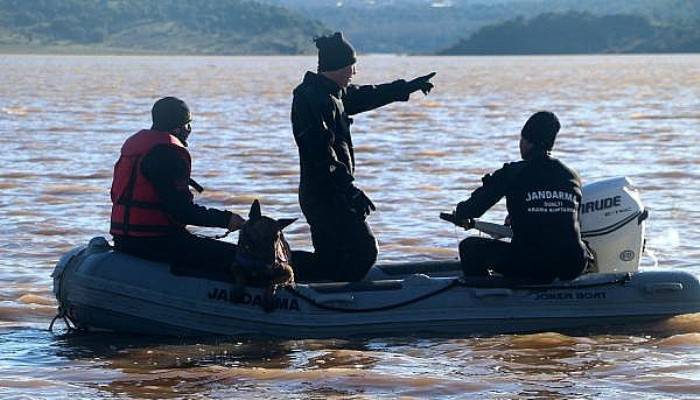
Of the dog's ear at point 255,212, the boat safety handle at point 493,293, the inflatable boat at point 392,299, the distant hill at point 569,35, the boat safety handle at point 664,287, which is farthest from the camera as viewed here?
the distant hill at point 569,35

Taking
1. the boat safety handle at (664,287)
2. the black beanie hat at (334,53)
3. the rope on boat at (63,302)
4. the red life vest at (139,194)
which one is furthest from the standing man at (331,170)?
the boat safety handle at (664,287)

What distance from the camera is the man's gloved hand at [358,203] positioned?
9008 mm

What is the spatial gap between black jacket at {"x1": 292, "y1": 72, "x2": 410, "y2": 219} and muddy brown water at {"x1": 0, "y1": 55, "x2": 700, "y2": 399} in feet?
2.83

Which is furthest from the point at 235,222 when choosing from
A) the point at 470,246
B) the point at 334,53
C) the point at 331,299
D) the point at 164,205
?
the point at 470,246

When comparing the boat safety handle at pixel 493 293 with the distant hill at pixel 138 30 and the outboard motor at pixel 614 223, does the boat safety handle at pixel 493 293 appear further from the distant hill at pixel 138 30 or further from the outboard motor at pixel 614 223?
the distant hill at pixel 138 30

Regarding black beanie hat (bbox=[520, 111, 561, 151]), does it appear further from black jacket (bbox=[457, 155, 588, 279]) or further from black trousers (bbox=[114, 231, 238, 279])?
black trousers (bbox=[114, 231, 238, 279])

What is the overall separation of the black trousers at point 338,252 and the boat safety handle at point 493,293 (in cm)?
68

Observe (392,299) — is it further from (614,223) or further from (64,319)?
(64,319)

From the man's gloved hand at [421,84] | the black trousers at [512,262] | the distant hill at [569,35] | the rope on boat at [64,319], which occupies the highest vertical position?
the distant hill at [569,35]

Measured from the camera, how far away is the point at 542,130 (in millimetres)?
8828

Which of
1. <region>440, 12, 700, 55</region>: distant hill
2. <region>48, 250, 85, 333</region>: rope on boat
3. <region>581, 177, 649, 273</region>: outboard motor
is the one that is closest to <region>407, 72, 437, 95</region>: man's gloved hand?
<region>581, 177, 649, 273</region>: outboard motor

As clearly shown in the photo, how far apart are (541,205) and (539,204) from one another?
1cm

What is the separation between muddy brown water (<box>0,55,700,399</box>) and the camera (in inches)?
314

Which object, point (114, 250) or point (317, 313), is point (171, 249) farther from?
point (317, 313)
